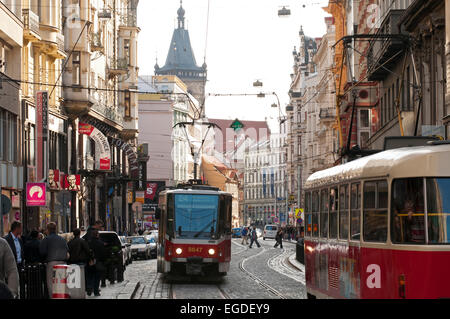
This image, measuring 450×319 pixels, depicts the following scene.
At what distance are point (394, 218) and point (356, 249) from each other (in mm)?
1929

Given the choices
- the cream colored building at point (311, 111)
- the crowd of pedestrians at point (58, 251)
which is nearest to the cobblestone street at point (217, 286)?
the crowd of pedestrians at point (58, 251)

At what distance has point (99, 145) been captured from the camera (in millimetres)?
56688

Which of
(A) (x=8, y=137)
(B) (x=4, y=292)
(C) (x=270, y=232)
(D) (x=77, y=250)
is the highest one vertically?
(A) (x=8, y=137)

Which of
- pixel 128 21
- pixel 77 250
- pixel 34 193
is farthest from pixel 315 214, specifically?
pixel 128 21

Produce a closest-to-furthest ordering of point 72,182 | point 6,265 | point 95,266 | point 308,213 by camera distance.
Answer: point 6,265, point 308,213, point 95,266, point 72,182

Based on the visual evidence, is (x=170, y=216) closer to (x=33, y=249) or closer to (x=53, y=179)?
(x=33, y=249)

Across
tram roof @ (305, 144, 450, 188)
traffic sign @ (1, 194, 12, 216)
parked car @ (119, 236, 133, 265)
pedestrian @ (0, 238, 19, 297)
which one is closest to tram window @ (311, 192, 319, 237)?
tram roof @ (305, 144, 450, 188)

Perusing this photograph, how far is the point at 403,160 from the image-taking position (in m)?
13.5

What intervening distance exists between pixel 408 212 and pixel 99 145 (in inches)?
1749

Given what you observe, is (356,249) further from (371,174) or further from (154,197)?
(154,197)

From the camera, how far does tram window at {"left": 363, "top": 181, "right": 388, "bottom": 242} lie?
14031 mm

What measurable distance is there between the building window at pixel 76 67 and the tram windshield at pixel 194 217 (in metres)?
26.4
